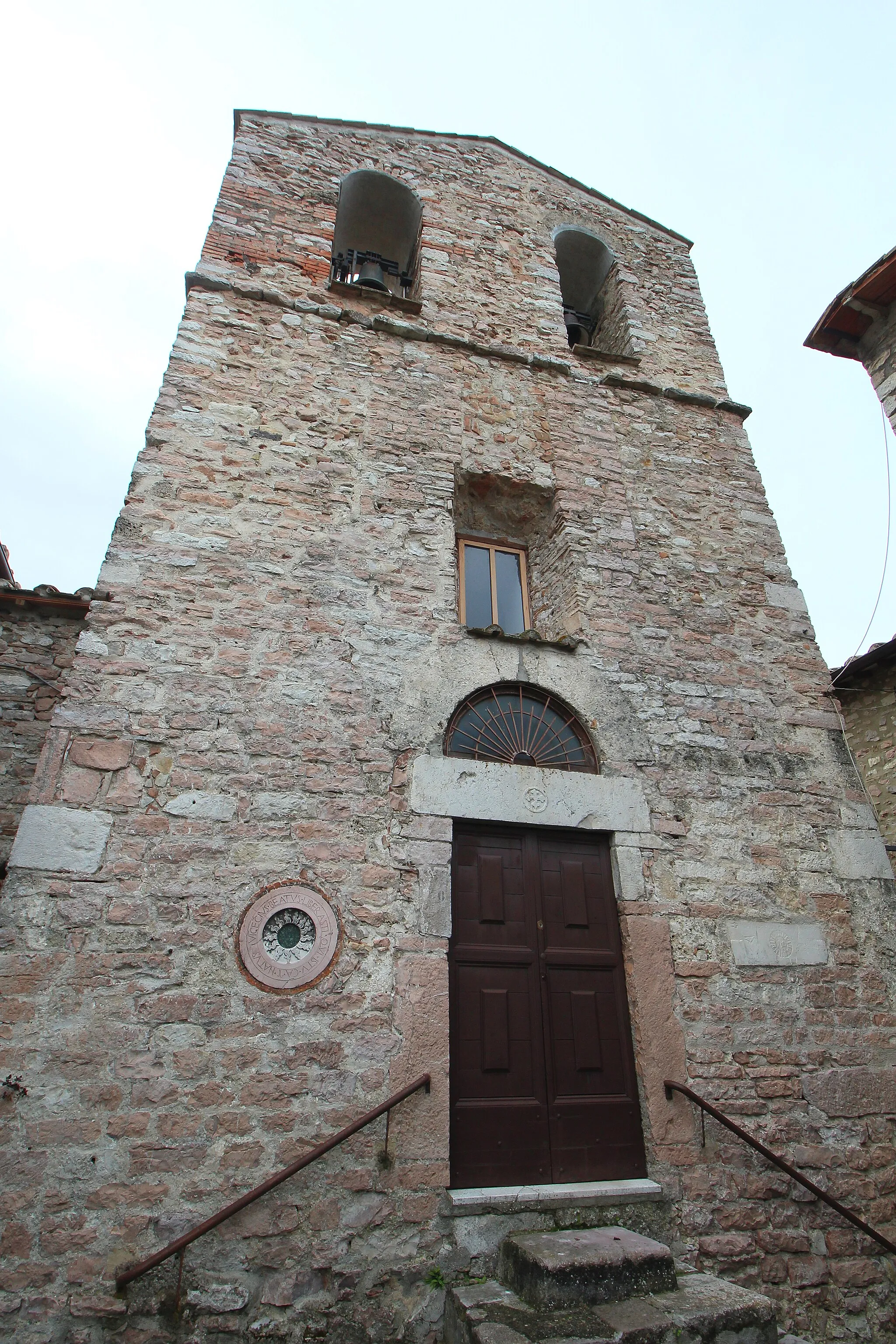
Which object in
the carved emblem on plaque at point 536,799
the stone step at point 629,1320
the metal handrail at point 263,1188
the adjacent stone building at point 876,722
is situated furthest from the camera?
the adjacent stone building at point 876,722

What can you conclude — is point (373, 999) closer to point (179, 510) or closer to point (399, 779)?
point (399, 779)

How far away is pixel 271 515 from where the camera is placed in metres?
5.01

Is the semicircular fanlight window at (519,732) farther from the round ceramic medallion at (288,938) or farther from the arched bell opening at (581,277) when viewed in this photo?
the arched bell opening at (581,277)

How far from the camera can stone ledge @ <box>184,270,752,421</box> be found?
6.04m

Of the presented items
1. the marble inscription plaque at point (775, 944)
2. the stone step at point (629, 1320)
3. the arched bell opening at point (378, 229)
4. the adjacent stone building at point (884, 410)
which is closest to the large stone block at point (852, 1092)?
the marble inscription plaque at point (775, 944)

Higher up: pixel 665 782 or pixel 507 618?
pixel 507 618

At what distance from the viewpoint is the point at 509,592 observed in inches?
229

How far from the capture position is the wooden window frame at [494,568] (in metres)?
5.58

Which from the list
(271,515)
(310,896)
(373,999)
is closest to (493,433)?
(271,515)

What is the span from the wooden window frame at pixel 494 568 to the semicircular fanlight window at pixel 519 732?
81cm

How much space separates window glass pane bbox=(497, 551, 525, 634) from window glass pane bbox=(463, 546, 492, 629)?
6 cm

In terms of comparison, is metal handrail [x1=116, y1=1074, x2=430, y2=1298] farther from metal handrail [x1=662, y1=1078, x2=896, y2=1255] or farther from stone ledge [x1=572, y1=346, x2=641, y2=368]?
stone ledge [x1=572, y1=346, x2=641, y2=368]

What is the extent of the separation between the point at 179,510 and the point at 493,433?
2747mm

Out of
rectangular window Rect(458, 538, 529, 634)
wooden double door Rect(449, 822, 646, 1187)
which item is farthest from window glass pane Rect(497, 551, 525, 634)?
wooden double door Rect(449, 822, 646, 1187)
